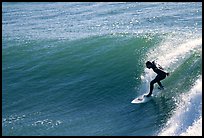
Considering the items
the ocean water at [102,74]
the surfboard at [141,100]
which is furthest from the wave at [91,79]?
the surfboard at [141,100]

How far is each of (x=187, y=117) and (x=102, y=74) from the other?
6.96 m

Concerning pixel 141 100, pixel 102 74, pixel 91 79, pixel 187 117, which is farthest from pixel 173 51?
pixel 187 117

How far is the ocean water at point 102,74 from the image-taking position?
15.2 metres

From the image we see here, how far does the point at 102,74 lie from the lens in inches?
792

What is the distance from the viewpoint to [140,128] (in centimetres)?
1452

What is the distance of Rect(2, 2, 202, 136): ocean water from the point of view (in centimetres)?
1516

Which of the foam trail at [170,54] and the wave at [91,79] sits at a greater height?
the foam trail at [170,54]

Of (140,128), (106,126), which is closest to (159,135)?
(140,128)

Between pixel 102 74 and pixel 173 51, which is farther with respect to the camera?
pixel 173 51

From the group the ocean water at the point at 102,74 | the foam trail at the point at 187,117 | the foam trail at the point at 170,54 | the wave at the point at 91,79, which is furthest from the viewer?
the foam trail at the point at 170,54

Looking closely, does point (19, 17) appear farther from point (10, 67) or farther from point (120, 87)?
point (120, 87)

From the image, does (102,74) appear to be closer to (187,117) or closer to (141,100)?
(141,100)

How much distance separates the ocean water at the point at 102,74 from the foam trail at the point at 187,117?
0.04 metres

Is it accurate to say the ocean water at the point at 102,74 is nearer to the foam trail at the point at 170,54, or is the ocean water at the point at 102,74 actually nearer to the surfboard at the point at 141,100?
the foam trail at the point at 170,54
